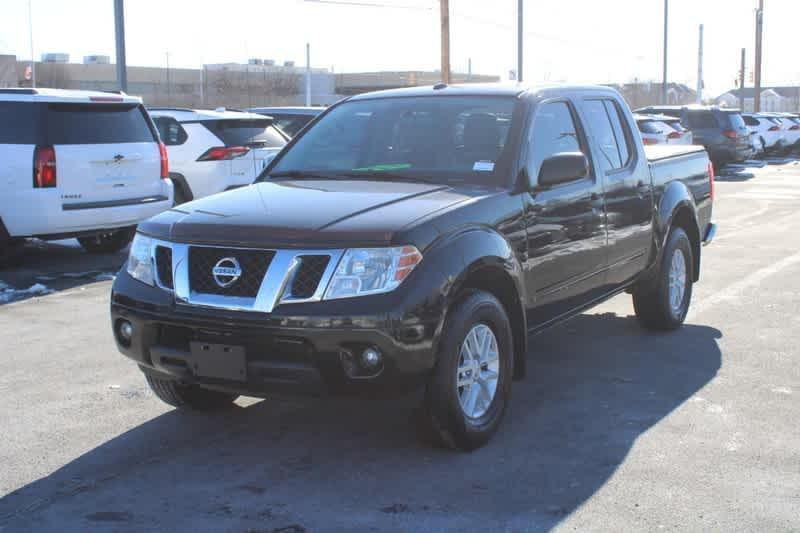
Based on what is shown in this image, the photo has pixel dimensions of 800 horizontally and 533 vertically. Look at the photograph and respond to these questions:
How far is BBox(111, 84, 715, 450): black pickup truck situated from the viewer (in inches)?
175

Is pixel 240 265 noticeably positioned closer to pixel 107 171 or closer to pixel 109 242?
pixel 107 171

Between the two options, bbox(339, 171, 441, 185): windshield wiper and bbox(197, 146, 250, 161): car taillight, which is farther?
bbox(197, 146, 250, 161): car taillight

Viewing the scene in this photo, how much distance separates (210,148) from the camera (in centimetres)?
1317

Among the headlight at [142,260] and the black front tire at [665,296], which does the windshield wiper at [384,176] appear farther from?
the black front tire at [665,296]

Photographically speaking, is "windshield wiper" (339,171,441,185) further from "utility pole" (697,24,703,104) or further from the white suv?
"utility pole" (697,24,703,104)

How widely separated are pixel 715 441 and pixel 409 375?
168 cm

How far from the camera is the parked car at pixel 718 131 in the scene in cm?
2805

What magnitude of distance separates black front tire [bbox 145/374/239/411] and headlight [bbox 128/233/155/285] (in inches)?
22.3

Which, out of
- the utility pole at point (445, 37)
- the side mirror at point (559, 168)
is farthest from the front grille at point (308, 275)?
the utility pole at point (445, 37)

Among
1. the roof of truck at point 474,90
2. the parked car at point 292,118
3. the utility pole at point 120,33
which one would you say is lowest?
the parked car at point 292,118

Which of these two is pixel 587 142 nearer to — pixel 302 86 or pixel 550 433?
pixel 550 433

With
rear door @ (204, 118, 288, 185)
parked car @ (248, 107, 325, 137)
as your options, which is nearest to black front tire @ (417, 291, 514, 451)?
rear door @ (204, 118, 288, 185)

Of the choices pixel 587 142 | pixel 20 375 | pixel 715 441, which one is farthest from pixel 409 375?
pixel 20 375

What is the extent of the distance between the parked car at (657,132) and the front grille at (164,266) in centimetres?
2135
